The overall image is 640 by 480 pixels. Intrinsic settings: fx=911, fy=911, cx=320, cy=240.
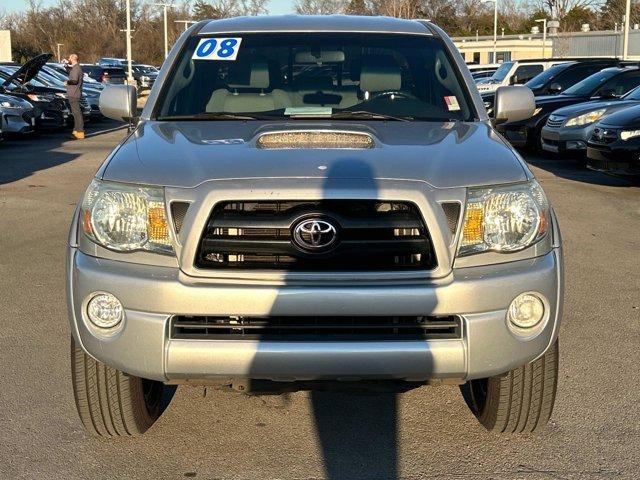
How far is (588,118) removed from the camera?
47.9ft

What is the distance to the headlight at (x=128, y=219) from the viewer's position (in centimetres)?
348

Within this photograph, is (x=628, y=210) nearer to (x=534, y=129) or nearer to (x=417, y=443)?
(x=534, y=129)

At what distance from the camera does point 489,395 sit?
4.05 metres

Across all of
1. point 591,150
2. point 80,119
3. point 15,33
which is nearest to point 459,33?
point 15,33

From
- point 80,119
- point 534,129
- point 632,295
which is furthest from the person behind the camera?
point 80,119

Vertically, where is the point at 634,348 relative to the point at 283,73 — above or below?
below

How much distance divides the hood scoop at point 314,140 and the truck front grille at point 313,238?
47cm

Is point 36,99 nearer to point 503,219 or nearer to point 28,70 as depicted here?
point 28,70

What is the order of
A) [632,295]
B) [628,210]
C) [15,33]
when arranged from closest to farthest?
[632,295]
[628,210]
[15,33]

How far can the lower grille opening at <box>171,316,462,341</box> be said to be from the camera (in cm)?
339

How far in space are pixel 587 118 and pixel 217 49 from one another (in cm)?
1062

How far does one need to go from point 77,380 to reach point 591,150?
9.85m

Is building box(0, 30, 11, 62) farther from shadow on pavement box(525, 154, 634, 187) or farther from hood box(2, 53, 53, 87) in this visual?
shadow on pavement box(525, 154, 634, 187)

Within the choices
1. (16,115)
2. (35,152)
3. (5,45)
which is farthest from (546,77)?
(5,45)
